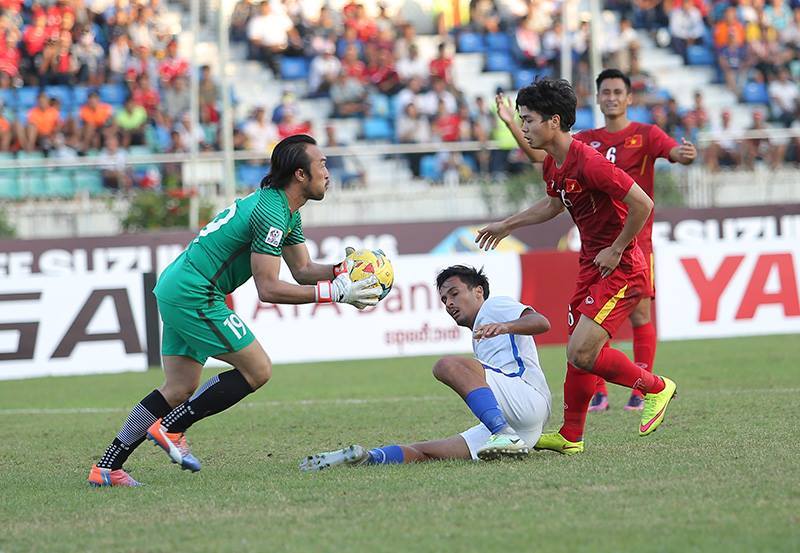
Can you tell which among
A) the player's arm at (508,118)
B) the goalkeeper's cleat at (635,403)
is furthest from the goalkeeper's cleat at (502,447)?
the goalkeeper's cleat at (635,403)

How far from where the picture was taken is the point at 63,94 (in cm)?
2292

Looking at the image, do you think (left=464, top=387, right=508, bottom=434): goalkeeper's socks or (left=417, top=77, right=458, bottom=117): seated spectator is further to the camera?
(left=417, top=77, right=458, bottom=117): seated spectator

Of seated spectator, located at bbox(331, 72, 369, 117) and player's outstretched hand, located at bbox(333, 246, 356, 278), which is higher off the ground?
seated spectator, located at bbox(331, 72, 369, 117)

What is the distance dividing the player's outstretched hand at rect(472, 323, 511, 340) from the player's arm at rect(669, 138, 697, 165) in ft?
10.0

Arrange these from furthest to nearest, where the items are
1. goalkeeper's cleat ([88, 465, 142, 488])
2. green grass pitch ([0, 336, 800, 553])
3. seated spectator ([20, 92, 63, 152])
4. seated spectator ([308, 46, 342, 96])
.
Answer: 1. seated spectator ([308, 46, 342, 96])
2. seated spectator ([20, 92, 63, 152])
3. goalkeeper's cleat ([88, 465, 142, 488])
4. green grass pitch ([0, 336, 800, 553])

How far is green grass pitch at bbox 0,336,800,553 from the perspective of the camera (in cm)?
535

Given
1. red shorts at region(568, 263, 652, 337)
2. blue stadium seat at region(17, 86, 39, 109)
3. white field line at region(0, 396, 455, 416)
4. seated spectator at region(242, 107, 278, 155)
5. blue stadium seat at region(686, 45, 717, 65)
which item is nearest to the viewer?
red shorts at region(568, 263, 652, 337)

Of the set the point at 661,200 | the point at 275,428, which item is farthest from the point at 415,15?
the point at 275,428

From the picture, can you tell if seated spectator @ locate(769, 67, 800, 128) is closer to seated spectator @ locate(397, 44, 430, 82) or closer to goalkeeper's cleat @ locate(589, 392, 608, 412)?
seated spectator @ locate(397, 44, 430, 82)

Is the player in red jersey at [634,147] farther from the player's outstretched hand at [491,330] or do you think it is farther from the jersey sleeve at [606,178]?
the player's outstretched hand at [491,330]

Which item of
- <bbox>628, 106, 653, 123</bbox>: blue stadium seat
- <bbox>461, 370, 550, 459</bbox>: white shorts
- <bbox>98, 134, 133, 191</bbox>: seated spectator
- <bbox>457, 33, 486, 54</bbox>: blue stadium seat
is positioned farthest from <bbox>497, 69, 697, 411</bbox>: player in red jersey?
<bbox>457, 33, 486, 54</bbox>: blue stadium seat

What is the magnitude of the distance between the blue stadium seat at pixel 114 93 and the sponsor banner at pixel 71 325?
26.5 ft

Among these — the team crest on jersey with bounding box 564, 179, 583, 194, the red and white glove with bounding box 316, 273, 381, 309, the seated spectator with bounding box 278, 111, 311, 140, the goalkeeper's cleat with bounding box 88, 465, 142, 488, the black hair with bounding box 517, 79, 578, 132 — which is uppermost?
the black hair with bounding box 517, 79, 578, 132

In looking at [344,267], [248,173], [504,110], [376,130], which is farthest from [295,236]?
[376,130]
